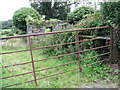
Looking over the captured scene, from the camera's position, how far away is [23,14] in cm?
848

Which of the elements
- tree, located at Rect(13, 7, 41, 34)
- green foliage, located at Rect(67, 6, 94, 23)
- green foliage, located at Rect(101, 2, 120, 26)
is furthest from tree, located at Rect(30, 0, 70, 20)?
green foliage, located at Rect(101, 2, 120, 26)

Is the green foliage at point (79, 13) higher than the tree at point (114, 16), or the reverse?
the green foliage at point (79, 13)

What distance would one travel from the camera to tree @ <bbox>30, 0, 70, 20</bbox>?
16.8 metres

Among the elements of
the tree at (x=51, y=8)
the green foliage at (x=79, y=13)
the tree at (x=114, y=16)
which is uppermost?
the tree at (x=51, y=8)

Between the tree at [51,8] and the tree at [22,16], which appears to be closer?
the tree at [22,16]

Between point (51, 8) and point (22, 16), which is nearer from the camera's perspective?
point (22, 16)

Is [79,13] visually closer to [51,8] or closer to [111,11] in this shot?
[111,11]

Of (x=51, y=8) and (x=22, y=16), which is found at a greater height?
(x=51, y=8)

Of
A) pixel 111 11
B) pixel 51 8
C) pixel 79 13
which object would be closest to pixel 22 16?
pixel 79 13

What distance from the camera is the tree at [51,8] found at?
55.0ft

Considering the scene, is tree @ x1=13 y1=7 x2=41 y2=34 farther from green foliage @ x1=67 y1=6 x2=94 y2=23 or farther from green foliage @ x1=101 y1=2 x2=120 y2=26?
green foliage @ x1=101 y1=2 x2=120 y2=26

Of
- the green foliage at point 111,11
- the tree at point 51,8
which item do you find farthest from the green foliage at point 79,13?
the tree at point 51,8

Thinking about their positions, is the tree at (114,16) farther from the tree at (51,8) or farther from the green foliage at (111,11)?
the tree at (51,8)

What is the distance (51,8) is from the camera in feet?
55.6
